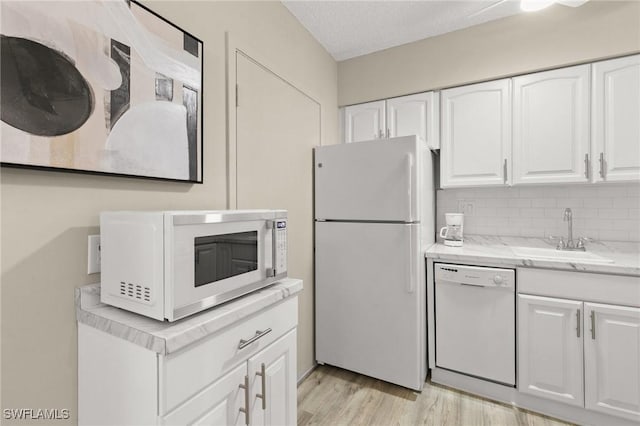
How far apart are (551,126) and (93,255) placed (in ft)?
8.75

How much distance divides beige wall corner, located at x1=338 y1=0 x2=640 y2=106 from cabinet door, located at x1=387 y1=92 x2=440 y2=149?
0.24 feet

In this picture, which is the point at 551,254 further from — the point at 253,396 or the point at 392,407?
the point at 253,396

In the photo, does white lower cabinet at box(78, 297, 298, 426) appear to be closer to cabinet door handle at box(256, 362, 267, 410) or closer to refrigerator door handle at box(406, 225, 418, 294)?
cabinet door handle at box(256, 362, 267, 410)

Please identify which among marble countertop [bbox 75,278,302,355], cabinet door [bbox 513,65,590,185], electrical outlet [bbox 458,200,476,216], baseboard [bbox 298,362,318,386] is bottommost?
baseboard [bbox 298,362,318,386]

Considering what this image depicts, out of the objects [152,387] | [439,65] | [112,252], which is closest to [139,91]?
[112,252]

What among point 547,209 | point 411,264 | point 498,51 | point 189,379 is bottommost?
point 189,379

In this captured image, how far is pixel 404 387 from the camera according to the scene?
211 centimetres

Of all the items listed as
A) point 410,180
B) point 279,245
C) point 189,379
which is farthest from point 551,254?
point 189,379

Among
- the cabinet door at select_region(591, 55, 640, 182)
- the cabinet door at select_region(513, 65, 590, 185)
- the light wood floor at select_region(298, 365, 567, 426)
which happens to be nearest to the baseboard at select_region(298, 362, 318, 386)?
the light wood floor at select_region(298, 365, 567, 426)

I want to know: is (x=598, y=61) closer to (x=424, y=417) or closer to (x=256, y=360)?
(x=424, y=417)

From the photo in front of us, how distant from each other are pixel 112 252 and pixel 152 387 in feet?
1.44

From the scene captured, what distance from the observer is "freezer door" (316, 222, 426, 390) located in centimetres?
203

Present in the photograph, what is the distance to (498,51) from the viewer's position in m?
2.24

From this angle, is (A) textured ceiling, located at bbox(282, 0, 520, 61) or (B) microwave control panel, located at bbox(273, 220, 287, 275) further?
(A) textured ceiling, located at bbox(282, 0, 520, 61)
